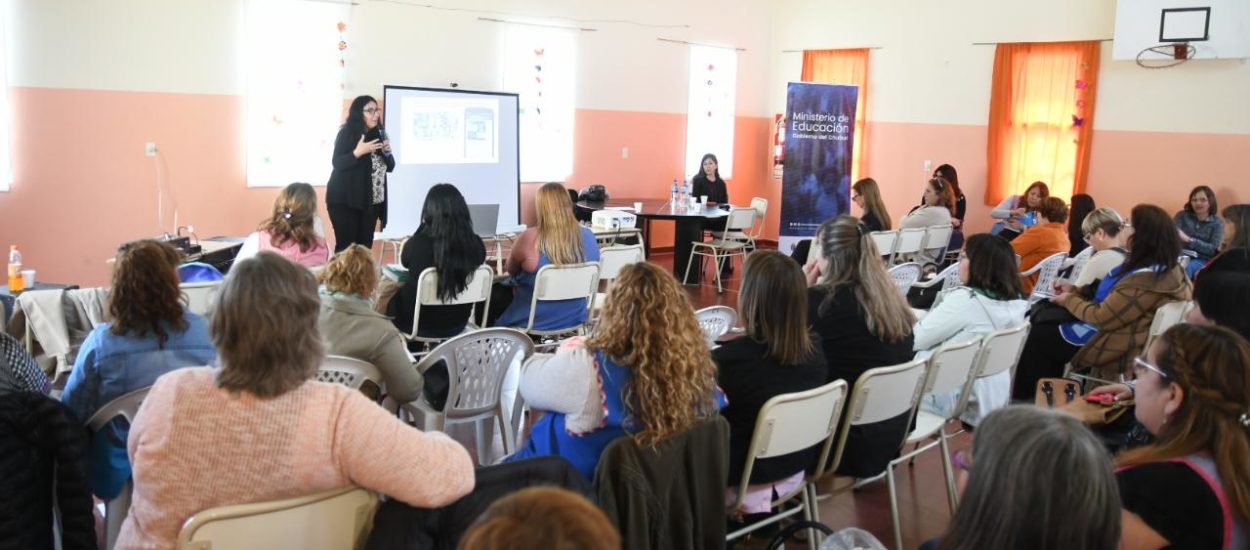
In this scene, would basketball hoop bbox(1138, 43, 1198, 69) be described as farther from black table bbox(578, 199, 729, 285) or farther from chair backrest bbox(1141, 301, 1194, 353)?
chair backrest bbox(1141, 301, 1194, 353)

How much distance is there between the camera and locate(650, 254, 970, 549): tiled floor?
3.63m

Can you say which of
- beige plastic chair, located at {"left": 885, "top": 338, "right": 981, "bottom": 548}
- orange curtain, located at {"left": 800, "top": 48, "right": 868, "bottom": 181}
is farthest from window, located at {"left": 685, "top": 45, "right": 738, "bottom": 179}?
beige plastic chair, located at {"left": 885, "top": 338, "right": 981, "bottom": 548}

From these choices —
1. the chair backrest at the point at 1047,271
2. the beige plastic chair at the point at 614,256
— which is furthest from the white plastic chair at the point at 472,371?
the chair backrest at the point at 1047,271

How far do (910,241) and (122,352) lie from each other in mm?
5964

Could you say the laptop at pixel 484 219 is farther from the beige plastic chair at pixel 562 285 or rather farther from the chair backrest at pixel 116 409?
the chair backrest at pixel 116 409

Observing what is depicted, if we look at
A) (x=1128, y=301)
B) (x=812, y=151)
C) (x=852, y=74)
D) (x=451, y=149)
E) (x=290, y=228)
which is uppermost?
(x=852, y=74)

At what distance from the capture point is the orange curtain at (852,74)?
10.6 m

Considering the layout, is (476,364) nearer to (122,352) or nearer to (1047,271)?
(122,352)

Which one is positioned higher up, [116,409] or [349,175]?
[349,175]

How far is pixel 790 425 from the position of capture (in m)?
2.67

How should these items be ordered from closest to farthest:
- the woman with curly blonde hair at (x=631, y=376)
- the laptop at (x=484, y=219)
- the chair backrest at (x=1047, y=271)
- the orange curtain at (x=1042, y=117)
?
the woman with curly blonde hair at (x=631, y=376) → the chair backrest at (x=1047, y=271) → the laptop at (x=484, y=219) → the orange curtain at (x=1042, y=117)

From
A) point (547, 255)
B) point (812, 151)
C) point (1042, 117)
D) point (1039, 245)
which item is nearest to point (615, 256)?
point (547, 255)

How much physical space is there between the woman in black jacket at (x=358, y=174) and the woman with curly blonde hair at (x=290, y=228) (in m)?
2.08

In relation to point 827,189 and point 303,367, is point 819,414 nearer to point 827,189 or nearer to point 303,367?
point 303,367
